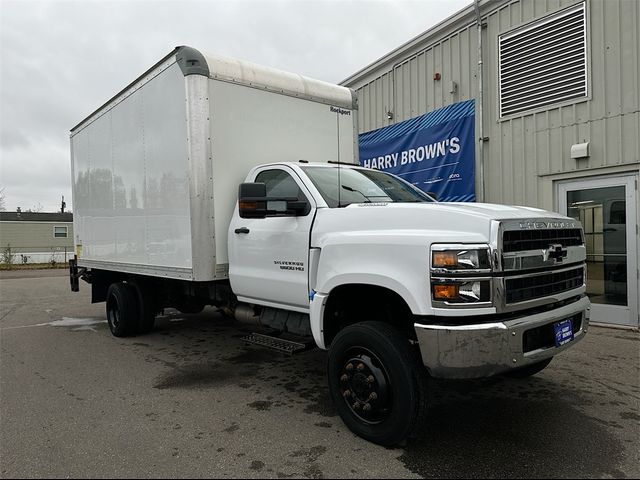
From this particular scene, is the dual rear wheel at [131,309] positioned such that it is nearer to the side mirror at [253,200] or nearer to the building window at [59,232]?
the side mirror at [253,200]

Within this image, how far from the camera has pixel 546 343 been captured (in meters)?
3.22

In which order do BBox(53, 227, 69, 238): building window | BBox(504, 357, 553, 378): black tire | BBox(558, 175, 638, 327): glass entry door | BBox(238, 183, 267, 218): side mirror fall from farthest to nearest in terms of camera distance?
BBox(53, 227, 69, 238): building window
BBox(558, 175, 638, 327): glass entry door
BBox(504, 357, 553, 378): black tire
BBox(238, 183, 267, 218): side mirror

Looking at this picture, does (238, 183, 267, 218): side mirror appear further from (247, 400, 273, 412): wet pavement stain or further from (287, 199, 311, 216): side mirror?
(247, 400, 273, 412): wet pavement stain

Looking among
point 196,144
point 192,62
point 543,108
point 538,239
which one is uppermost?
point 543,108

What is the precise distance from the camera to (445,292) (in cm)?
290

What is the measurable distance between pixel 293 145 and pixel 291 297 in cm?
215

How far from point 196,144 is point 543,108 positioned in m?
5.66

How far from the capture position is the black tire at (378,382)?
3043 millimetres

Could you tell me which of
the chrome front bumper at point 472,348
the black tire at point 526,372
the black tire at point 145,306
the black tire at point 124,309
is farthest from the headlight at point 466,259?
the black tire at point 124,309

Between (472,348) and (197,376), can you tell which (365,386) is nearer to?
(472,348)

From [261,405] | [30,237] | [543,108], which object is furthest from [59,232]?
[261,405]

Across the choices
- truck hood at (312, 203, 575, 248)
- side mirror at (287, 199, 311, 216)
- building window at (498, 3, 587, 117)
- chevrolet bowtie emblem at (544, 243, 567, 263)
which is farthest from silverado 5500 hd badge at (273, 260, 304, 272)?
building window at (498, 3, 587, 117)

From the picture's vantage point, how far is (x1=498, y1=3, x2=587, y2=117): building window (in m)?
7.02

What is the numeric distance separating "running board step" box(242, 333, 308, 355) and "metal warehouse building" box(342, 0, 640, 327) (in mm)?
5213
